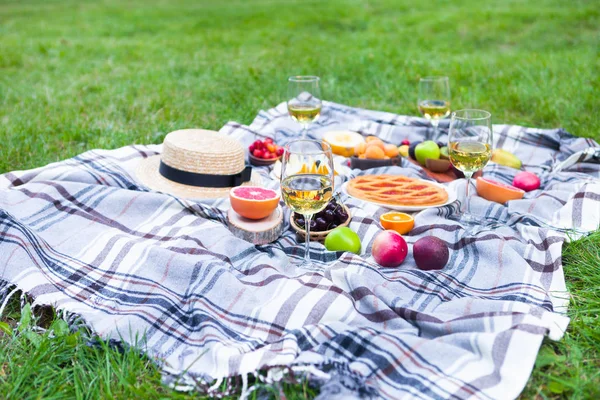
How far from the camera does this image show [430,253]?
106 inches

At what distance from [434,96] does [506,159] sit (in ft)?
2.30

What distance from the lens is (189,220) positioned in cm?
306

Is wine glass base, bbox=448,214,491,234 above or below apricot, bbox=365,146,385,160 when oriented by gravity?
below

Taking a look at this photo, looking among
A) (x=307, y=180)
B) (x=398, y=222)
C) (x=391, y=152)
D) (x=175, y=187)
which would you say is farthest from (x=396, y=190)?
(x=175, y=187)

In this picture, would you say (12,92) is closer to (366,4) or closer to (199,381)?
(199,381)

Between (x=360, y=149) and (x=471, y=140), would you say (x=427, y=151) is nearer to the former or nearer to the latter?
(x=360, y=149)

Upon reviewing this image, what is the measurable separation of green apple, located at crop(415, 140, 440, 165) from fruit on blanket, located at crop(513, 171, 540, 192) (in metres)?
0.54

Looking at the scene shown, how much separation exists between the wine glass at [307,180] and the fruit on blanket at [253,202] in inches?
20.7

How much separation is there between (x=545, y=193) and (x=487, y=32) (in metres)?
5.89

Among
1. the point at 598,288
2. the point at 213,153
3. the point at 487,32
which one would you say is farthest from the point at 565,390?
the point at 487,32

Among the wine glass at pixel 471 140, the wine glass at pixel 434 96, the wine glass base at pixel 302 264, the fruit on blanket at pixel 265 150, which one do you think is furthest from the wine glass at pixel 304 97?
the wine glass base at pixel 302 264

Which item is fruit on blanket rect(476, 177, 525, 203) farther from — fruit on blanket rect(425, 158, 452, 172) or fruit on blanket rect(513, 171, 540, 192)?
fruit on blanket rect(425, 158, 452, 172)

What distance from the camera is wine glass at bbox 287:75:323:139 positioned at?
12.3 ft

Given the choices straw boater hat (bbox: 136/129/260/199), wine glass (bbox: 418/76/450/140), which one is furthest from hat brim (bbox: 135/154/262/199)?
wine glass (bbox: 418/76/450/140)
